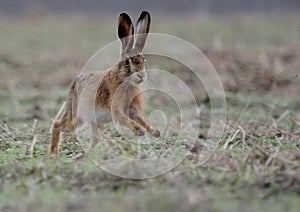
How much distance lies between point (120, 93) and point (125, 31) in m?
0.62

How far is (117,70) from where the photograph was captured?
22.7ft

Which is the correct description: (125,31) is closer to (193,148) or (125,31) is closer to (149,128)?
(149,128)

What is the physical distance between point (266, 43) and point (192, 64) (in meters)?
4.87

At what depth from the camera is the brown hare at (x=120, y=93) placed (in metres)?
6.73

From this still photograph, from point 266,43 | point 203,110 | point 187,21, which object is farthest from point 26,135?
point 187,21

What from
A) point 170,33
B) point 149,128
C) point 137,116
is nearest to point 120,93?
point 137,116

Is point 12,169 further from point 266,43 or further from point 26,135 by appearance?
point 266,43

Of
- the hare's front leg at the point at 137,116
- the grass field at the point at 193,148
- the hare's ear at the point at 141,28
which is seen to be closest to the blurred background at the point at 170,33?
the grass field at the point at 193,148

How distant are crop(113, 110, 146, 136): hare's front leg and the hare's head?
1.07ft

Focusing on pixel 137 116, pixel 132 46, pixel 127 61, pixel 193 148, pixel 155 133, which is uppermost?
pixel 132 46

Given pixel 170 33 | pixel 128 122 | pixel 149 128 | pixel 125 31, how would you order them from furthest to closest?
pixel 170 33, pixel 125 31, pixel 149 128, pixel 128 122

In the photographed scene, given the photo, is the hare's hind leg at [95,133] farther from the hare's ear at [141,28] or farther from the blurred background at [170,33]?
the blurred background at [170,33]

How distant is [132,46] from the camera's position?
6.86 meters

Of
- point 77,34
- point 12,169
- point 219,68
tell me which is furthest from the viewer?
point 77,34
